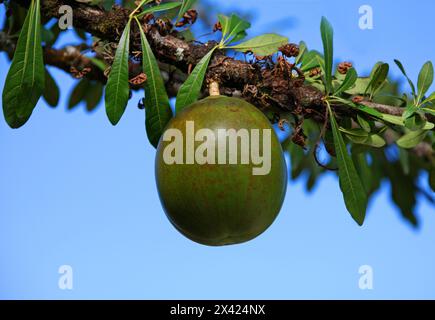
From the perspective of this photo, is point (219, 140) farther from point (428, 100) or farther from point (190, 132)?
point (428, 100)

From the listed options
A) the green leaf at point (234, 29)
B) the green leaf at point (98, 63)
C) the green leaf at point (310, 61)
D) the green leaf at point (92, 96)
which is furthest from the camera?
the green leaf at point (92, 96)

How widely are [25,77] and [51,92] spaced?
42.3 inches

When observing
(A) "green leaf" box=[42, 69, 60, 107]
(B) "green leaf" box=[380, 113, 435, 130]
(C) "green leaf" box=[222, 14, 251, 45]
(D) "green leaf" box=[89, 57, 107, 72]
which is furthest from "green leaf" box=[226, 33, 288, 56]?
(A) "green leaf" box=[42, 69, 60, 107]

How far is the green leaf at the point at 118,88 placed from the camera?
154 cm

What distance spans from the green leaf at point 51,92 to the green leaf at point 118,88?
42.7 inches

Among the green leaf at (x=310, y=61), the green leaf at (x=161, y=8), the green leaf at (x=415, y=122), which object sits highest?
the green leaf at (x=161, y=8)

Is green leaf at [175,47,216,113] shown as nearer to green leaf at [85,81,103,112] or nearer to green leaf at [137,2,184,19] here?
green leaf at [137,2,184,19]

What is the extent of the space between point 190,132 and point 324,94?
49 centimetres

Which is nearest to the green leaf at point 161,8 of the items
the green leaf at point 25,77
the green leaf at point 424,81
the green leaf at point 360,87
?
the green leaf at point 25,77

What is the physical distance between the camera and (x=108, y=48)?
1.74 meters

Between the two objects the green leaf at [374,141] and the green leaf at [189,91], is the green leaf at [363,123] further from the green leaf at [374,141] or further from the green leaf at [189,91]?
the green leaf at [189,91]

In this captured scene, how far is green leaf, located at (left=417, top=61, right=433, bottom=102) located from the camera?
1814 millimetres

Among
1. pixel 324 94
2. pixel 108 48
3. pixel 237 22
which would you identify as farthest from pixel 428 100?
pixel 108 48

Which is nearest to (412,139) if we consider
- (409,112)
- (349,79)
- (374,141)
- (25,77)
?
(374,141)
